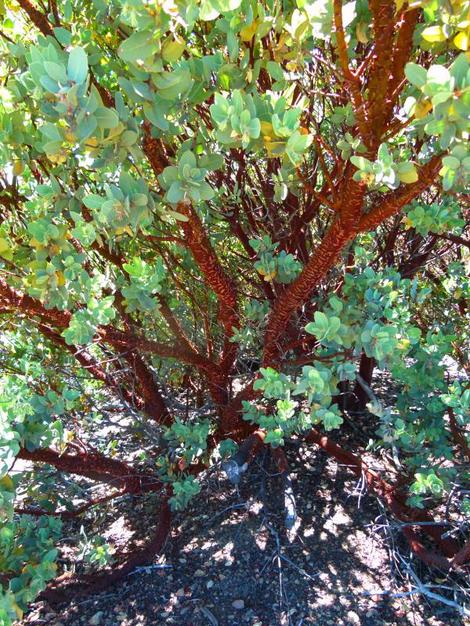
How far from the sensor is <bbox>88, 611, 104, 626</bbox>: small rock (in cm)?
198

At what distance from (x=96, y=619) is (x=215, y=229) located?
5.53 ft

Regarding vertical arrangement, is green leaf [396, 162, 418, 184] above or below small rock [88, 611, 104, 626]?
above

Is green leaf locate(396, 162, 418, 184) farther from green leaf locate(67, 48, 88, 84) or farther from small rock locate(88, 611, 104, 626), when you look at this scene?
small rock locate(88, 611, 104, 626)

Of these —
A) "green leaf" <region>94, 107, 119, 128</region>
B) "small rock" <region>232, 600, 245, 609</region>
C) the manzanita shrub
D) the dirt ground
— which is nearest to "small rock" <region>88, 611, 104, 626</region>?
the dirt ground

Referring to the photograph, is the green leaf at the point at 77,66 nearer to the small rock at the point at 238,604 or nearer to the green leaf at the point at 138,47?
the green leaf at the point at 138,47

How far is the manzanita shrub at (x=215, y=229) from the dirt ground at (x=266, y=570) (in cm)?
14

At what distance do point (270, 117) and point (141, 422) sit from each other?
1.62m

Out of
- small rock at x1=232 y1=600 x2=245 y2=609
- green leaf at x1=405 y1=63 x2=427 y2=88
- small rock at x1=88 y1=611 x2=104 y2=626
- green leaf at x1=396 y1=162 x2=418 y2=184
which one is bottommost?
small rock at x1=232 y1=600 x2=245 y2=609

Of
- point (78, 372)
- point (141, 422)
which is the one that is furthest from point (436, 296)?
point (78, 372)

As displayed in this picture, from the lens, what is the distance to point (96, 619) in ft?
6.53

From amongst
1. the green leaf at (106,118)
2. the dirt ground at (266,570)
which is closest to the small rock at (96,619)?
the dirt ground at (266,570)

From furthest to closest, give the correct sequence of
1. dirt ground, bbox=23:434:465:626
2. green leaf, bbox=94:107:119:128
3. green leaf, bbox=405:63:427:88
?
dirt ground, bbox=23:434:465:626 → green leaf, bbox=94:107:119:128 → green leaf, bbox=405:63:427:88

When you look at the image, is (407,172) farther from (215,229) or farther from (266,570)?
(266,570)

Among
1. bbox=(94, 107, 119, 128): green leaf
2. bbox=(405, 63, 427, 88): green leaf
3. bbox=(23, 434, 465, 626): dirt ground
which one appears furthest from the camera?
bbox=(23, 434, 465, 626): dirt ground
